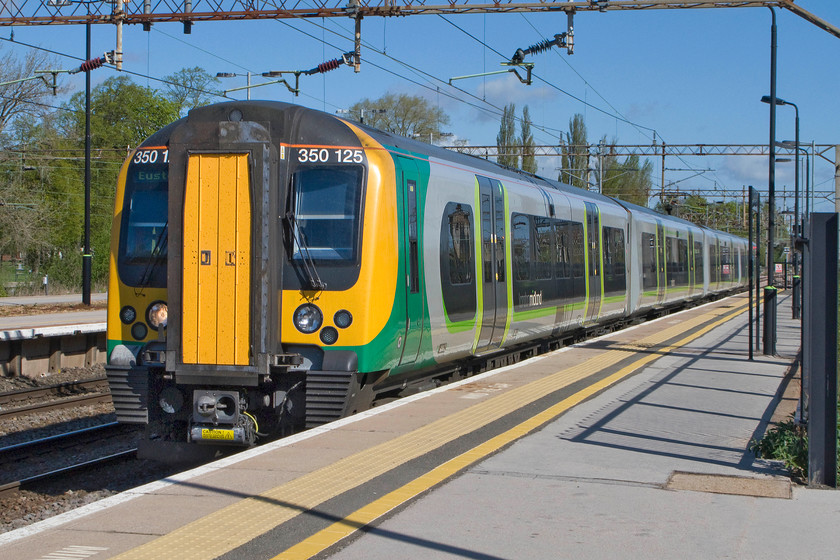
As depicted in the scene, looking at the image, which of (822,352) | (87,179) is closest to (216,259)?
(822,352)

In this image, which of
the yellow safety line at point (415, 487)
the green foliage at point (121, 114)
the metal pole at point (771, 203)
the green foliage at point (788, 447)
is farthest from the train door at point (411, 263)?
the green foliage at point (121, 114)

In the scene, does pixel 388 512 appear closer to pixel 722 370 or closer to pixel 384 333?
pixel 384 333

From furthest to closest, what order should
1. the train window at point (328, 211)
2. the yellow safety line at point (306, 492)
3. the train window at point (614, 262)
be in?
the train window at point (614, 262)
the train window at point (328, 211)
the yellow safety line at point (306, 492)

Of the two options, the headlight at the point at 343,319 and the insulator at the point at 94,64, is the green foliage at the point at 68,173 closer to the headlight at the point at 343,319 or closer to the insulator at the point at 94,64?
the insulator at the point at 94,64

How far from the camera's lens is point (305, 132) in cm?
911

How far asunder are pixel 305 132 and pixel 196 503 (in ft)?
13.6

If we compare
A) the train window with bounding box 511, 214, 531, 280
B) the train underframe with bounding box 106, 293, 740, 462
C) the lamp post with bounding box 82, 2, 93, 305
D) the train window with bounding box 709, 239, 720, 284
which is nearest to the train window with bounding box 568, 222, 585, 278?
the train window with bounding box 511, 214, 531, 280

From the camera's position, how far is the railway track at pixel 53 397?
1457 centimetres

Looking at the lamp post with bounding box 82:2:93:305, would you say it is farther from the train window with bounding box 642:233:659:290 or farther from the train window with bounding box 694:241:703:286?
the train window with bounding box 694:241:703:286

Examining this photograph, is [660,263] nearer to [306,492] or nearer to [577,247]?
[577,247]

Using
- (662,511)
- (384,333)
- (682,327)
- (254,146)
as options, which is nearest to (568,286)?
(682,327)

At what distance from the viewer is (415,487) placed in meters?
6.64

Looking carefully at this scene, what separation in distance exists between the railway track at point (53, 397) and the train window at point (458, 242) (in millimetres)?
7295

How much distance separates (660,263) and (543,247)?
45.6 ft
